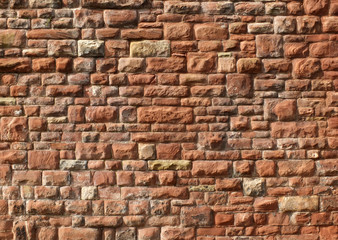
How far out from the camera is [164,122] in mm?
3424

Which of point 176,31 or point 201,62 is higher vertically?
point 176,31

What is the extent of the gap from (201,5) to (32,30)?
174 cm

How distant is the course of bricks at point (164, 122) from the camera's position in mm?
3393

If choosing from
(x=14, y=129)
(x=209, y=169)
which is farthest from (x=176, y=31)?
(x=14, y=129)

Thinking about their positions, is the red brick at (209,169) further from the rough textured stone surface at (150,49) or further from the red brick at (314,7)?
the red brick at (314,7)

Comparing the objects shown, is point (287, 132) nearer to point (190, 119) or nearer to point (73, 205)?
point (190, 119)

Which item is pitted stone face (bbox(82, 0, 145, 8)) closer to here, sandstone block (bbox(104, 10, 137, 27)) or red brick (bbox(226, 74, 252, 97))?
sandstone block (bbox(104, 10, 137, 27))

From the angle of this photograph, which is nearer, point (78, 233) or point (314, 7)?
point (78, 233)

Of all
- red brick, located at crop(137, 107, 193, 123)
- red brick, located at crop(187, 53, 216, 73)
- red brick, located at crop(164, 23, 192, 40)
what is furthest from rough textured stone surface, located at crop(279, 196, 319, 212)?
red brick, located at crop(164, 23, 192, 40)

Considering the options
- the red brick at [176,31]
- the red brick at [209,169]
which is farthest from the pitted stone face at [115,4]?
the red brick at [209,169]

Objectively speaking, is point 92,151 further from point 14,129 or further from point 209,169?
point 209,169

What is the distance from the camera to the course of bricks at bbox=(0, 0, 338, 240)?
3393 millimetres

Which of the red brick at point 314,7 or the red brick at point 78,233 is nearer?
the red brick at point 78,233

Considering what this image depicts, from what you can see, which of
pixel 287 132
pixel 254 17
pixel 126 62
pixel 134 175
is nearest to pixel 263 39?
pixel 254 17
